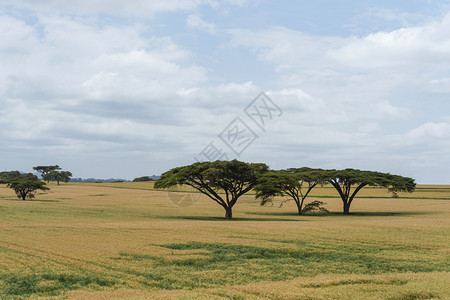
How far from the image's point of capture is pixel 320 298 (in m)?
13.5

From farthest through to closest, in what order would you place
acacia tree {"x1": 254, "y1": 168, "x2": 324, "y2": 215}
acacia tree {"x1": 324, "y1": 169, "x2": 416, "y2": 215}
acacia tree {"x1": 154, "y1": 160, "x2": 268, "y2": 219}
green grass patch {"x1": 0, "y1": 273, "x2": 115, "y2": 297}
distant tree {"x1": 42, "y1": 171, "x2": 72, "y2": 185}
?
1. distant tree {"x1": 42, "y1": 171, "x2": 72, "y2": 185}
2. acacia tree {"x1": 324, "y1": 169, "x2": 416, "y2": 215}
3. acacia tree {"x1": 254, "y1": 168, "x2": 324, "y2": 215}
4. acacia tree {"x1": 154, "y1": 160, "x2": 268, "y2": 219}
5. green grass patch {"x1": 0, "y1": 273, "x2": 115, "y2": 297}

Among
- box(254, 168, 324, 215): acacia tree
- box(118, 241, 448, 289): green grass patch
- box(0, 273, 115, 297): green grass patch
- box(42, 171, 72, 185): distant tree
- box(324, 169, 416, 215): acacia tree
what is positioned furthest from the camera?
box(42, 171, 72, 185): distant tree

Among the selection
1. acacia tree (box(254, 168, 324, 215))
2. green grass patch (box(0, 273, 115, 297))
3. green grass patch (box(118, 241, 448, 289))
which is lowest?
green grass patch (box(118, 241, 448, 289))

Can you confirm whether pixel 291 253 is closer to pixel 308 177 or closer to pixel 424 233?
pixel 424 233

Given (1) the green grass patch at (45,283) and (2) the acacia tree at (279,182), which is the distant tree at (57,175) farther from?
(1) the green grass patch at (45,283)

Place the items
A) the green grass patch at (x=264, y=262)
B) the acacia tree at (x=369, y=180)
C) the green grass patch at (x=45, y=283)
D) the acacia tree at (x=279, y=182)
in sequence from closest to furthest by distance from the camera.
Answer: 1. the green grass patch at (x=45, y=283)
2. the green grass patch at (x=264, y=262)
3. the acacia tree at (x=279, y=182)
4. the acacia tree at (x=369, y=180)

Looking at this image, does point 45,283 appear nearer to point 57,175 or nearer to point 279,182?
point 279,182

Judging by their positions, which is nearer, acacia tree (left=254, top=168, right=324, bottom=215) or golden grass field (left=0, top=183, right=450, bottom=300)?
golden grass field (left=0, top=183, right=450, bottom=300)

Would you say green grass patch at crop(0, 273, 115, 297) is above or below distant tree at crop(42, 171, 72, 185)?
below

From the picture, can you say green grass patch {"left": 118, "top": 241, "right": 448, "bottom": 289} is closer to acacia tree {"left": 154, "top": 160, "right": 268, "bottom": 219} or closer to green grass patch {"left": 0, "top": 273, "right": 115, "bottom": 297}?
green grass patch {"left": 0, "top": 273, "right": 115, "bottom": 297}

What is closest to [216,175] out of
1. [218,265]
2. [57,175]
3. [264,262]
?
[264,262]

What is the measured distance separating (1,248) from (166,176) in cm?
3262

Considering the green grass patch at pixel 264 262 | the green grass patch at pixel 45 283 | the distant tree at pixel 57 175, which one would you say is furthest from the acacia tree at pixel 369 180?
the distant tree at pixel 57 175

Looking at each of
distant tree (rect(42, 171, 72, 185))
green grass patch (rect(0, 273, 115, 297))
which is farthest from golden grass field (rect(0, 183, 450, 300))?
distant tree (rect(42, 171, 72, 185))
